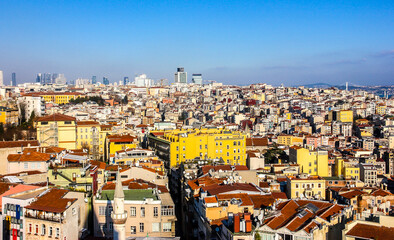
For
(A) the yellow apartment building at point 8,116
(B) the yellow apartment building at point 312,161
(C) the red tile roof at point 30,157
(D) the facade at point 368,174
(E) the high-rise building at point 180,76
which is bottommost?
(D) the facade at point 368,174

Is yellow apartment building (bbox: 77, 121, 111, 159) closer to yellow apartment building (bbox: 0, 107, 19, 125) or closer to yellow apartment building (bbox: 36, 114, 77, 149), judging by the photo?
yellow apartment building (bbox: 36, 114, 77, 149)

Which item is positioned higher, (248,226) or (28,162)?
(28,162)

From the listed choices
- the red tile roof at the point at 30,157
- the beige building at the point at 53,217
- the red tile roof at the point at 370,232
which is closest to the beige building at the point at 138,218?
the beige building at the point at 53,217

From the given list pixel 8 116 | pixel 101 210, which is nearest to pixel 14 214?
pixel 101 210

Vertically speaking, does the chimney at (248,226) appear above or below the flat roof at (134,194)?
below

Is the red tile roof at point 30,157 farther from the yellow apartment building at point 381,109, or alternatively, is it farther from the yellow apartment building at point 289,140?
the yellow apartment building at point 381,109

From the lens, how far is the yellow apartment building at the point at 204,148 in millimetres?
27578

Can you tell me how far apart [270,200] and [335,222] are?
9.39 ft

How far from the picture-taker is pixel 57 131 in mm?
29078

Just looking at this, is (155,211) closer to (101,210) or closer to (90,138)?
(101,210)

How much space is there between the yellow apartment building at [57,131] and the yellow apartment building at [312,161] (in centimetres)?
1390

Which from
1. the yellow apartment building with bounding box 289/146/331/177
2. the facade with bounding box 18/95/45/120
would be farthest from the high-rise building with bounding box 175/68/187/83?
the yellow apartment building with bounding box 289/146/331/177

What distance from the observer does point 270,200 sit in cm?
1488

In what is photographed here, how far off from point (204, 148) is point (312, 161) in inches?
278
